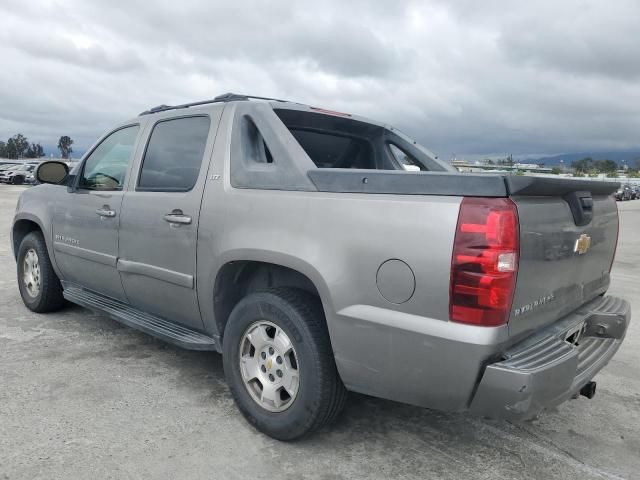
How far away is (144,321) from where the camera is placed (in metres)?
3.70

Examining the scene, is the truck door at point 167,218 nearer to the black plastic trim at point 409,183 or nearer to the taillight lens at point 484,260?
the black plastic trim at point 409,183

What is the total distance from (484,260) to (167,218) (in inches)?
80.4

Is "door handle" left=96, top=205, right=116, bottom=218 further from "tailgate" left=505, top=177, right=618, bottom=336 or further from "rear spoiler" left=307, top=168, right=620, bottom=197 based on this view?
"tailgate" left=505, top=177, right=618, bottom=336

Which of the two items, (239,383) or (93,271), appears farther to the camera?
(93,271)

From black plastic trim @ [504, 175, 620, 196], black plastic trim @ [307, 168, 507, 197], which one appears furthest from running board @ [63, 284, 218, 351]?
black plastic trim @ [504, 175, 620, 196]

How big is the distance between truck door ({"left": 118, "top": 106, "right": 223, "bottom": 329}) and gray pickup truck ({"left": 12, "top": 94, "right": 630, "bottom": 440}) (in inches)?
0.5

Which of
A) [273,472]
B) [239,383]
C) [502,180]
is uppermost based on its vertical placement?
[502,180]

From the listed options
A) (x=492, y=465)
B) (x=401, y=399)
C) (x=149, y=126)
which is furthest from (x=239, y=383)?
(x=149, y=126)

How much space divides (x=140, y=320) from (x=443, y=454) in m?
2.16

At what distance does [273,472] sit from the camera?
2.57m

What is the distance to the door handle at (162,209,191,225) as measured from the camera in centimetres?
327

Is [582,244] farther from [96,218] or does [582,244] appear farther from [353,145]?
[96,218]

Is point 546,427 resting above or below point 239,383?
below

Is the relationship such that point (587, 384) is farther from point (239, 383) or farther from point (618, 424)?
point (239, 383)
